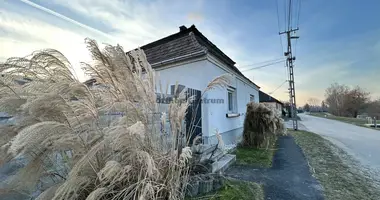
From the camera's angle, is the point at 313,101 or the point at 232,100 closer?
the point at 232,100

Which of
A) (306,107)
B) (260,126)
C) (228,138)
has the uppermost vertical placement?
(306,107)

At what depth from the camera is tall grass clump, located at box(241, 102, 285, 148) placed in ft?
21.0

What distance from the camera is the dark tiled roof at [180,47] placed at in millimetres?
5574

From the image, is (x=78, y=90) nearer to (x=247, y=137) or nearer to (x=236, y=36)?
(x=247, y=137)

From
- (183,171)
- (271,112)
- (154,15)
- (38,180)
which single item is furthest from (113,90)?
(271,112)

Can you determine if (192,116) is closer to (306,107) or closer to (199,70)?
(199,70)

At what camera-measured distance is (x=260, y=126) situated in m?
6.59

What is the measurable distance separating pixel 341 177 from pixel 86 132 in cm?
539

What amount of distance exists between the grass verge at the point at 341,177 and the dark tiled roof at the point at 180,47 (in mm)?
4332

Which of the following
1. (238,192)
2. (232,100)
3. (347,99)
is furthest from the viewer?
(347,99)

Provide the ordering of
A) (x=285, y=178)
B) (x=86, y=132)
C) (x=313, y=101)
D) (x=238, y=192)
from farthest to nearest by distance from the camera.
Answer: (x=313, y=101) < (x=285, y=178) < (x=238, y=192) < (x=86, y=132)

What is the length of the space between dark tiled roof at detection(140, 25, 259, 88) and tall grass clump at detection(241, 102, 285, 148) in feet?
7.46

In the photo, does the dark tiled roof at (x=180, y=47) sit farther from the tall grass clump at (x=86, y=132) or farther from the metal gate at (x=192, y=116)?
the tall grass clump at (x=86, y=132)

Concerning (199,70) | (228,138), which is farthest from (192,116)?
(228,138)
